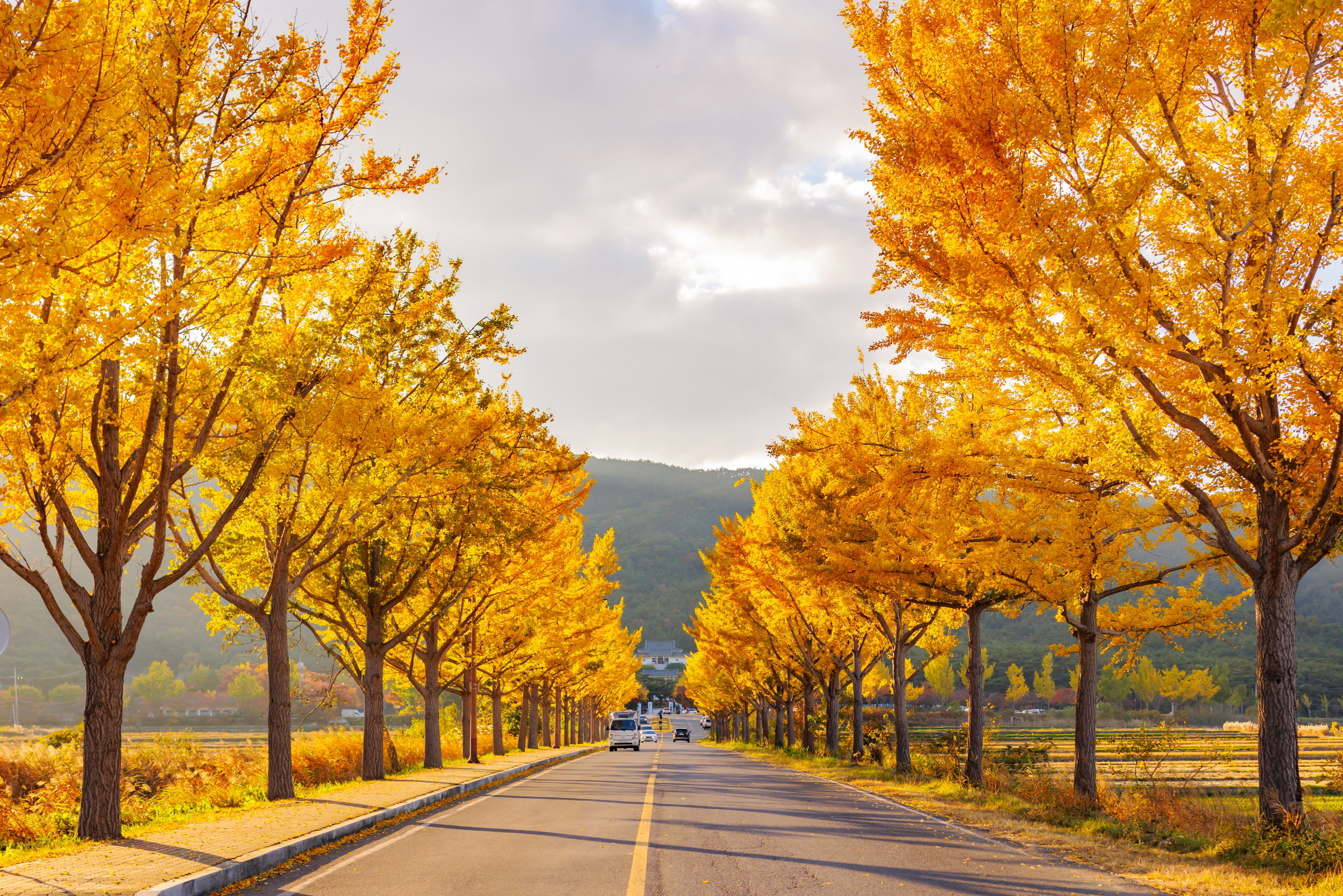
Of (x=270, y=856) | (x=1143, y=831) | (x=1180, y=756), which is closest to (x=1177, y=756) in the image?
(x=1180, y=756)

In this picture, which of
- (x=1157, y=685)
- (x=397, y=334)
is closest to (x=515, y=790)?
Result: (x=397, y=334)

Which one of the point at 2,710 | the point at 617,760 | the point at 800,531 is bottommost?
the point at 2,710

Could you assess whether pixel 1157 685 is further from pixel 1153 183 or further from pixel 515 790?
pixel 1153 183

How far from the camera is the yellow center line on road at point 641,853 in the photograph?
7.38m

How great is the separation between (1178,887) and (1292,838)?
195 cm

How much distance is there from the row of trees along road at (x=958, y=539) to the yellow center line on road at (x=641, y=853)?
4848 millimetres

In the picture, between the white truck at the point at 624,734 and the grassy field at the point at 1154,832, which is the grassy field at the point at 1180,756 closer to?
the grassy field at the point at 1154,832

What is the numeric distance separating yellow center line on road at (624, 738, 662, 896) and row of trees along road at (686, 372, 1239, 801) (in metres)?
4.85

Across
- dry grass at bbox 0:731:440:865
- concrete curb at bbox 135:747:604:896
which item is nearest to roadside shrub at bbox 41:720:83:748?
dry grass at bbox 0:731:440:865

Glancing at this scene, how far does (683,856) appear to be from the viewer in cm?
908

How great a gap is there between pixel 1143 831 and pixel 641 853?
6.26 metres

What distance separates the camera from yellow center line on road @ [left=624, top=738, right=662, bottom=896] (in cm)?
738

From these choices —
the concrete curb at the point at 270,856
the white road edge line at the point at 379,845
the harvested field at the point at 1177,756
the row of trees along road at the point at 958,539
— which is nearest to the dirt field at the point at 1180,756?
the harvested field at the point at 1177,756

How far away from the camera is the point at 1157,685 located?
96062 millimetres
